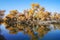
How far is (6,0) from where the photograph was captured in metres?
5.45

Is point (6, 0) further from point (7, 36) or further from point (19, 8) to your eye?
point (7, 36)

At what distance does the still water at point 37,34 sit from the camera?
17.4ft

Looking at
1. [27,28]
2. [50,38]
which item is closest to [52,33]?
[50,38]

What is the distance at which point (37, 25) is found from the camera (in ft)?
17.6

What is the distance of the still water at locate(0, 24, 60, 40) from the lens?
5.30 m

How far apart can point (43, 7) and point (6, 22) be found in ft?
3.73

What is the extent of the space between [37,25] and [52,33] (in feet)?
1.56

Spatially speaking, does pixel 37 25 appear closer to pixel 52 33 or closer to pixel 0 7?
pixel 52 33

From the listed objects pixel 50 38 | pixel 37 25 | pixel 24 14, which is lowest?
pixel 50 38

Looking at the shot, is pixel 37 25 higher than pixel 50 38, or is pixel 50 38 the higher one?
pixel 37 25

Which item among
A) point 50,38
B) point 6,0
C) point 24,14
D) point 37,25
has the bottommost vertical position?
point 50,38

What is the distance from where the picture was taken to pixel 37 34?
5363 mm

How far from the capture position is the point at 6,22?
5328mm

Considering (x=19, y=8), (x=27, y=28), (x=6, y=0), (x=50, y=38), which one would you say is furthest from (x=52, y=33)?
(x=6, y=0)
